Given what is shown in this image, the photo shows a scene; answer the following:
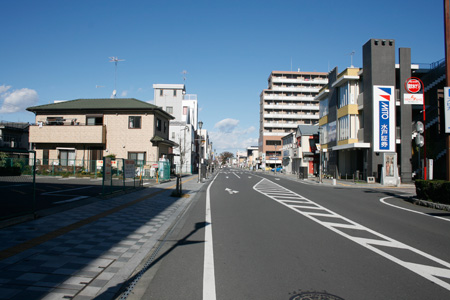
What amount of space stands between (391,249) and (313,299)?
344 cm

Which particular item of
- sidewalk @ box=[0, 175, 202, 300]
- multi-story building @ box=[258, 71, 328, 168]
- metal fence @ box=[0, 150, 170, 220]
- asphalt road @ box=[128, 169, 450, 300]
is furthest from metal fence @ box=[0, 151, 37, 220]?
multi-story building @ box=[258, 71, 328, 168]

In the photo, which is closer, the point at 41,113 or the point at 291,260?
the point at 291,260

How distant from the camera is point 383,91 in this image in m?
31.5

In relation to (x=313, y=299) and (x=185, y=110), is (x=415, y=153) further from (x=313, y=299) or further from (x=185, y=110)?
(x=185, y=110)

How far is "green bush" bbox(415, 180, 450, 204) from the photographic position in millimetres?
13398

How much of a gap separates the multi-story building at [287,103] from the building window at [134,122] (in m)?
64.9

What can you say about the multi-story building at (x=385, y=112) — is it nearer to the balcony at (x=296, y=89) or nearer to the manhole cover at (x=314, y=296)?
the manhole cover at (x=314, y=296)

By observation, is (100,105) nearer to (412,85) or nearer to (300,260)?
(412,85)

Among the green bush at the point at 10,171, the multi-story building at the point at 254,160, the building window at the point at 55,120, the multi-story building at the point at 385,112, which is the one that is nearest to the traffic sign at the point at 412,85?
the multi-story building at the point at 385,112

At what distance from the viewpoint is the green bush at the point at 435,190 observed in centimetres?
1340

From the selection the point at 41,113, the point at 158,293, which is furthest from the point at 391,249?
the point at 41,113

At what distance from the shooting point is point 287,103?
320 ft

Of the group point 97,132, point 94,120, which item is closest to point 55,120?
point 94,120

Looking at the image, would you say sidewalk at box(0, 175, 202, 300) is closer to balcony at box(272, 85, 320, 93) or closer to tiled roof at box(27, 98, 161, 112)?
tiled roof at box(27, 98, 161, 112)
